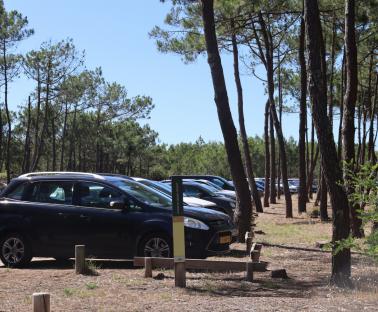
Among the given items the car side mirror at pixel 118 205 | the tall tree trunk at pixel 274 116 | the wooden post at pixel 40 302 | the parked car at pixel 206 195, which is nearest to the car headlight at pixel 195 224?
the car side mirror at pixel 118 205

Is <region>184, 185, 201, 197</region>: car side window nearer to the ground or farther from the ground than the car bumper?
farther from the ground

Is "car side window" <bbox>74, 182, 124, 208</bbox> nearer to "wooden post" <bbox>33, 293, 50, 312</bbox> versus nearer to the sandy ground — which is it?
the sandy ground

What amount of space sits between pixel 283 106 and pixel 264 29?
16938 mm

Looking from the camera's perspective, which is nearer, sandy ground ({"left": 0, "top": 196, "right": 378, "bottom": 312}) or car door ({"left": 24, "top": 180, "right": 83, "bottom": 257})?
sandy ground ({"left": 0, "top": 196, "right": 378, "bottom": 312})

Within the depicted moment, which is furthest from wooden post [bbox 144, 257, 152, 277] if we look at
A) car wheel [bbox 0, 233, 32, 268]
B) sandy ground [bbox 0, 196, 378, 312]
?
car wheel [bbox 0, 233, 32, 268]

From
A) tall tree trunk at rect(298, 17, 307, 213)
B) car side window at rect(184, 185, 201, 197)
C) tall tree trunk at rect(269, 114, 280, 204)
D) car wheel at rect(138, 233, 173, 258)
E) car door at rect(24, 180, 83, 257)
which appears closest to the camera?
car wheel at rect(138, 233, 173, 258)

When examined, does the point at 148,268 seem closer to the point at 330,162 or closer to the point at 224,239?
the point at 224,239

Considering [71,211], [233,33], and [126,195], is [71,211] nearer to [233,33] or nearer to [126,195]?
[126,195]

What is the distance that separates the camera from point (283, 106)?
42844mm

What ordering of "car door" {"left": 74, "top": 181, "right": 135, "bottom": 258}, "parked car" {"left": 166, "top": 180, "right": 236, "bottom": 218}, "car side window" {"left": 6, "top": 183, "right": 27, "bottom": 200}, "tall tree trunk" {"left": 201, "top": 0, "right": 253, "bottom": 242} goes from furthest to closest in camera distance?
"parked car" {"left": 166, "top": 180, "right": 236, "bottom": 218} < "tall tree trunk" {"left": 201, "top": 0, "right": 253, "bottom": 242} < "car side window" {"left": 6, "top": 183, "right": 27, "bottom": 200} < "car door" {"left": 74, "top": 181, "right": 135, "bottom": 258}

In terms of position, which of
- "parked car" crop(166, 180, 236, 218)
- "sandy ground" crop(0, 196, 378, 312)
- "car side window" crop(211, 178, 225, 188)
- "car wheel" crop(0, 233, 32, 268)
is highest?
"car side window" crop(211, 178, 225, 188)

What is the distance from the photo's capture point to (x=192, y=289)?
809 cm

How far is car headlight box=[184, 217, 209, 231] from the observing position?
10359 mm

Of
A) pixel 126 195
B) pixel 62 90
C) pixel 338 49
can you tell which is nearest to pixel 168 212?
pixel 126 195
